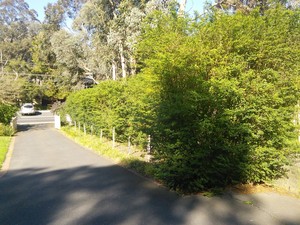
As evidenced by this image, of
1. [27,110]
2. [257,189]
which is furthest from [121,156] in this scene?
[27,110]

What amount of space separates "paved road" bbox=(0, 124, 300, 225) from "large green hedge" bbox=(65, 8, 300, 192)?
59 centimetres

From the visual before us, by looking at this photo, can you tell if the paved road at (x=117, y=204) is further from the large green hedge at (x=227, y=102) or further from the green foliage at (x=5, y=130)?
the green foliage at (x=5, y=130)

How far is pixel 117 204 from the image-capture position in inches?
218

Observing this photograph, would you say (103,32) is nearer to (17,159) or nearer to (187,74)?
(17,159)

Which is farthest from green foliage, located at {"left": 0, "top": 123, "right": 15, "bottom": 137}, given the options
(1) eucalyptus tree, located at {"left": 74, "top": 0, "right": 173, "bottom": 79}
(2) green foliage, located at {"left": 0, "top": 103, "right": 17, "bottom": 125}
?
(1) eucalyptus tree, located at {"left": 74, "top": 0, "right": 173, "bottom": 79}

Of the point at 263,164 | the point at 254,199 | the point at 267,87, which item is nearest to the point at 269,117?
the point at 267,87

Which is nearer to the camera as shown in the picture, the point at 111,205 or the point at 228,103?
the point at 111,205

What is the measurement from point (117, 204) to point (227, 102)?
10.3 ft

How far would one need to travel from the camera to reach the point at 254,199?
5.70 meters

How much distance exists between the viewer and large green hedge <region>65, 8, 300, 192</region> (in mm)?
5770

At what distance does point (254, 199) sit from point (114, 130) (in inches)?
292

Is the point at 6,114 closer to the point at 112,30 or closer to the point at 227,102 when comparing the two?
the point at 112,30

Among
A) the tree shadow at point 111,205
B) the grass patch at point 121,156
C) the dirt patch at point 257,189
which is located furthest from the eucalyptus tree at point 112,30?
the dirt patch at point 257,189

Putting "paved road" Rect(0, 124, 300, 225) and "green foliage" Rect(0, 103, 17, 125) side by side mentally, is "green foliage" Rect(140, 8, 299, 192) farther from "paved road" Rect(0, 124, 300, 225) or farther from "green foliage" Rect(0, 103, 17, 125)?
"green foliage" Rect(0, 103, 17, 125)
